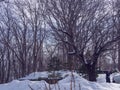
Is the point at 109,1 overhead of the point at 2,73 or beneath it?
overhead

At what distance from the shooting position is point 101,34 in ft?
64.3

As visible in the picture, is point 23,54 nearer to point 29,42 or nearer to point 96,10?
point 29,42

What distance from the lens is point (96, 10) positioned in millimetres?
22688

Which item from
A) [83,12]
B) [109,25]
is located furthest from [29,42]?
[109,25]

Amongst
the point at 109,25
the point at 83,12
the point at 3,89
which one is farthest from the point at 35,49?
the point at 3,89

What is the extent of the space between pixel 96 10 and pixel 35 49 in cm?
2012

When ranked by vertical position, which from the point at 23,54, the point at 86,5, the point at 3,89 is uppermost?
the point at 86,5

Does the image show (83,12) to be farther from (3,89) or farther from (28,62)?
(28,62)

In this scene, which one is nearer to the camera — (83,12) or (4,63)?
(83,12)

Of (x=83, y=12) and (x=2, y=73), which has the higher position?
(x=83, y=12)

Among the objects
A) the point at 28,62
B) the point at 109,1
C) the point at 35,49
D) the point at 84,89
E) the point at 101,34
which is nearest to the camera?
the point at 84,89

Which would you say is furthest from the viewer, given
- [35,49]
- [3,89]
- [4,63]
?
[4,63]

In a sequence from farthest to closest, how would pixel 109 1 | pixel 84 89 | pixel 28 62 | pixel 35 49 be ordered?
pixel 28 62
pixel 35 49
pixel 109 1
pixel 84 89

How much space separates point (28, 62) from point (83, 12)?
76.4 feet
